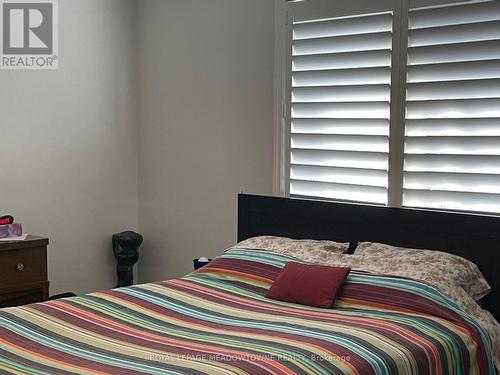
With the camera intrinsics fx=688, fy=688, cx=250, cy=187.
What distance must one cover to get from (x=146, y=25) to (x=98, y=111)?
0.70 meters

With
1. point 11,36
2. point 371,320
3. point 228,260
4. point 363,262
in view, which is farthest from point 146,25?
point 371,320

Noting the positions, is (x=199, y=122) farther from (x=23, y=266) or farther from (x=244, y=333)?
(x=244, y=333)

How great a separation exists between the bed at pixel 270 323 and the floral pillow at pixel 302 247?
71 mm

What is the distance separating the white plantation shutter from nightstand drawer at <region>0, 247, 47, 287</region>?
2077 mm

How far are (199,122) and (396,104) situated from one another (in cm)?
149

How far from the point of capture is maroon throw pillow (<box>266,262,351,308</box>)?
295 centimetres

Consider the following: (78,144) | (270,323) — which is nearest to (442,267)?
(270,323)

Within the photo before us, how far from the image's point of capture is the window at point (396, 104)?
10.5 ft

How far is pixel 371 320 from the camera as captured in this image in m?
2.66

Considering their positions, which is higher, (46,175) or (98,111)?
(98,111)

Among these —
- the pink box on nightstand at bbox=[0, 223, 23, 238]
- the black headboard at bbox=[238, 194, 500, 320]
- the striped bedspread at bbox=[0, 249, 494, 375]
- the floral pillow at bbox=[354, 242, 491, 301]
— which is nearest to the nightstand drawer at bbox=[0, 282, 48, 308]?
the pink box on nightstand at bbox=[0, 223, 23, 238]

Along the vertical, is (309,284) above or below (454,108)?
below

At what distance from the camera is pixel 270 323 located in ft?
8.66

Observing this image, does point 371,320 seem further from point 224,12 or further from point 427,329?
point 224,12
